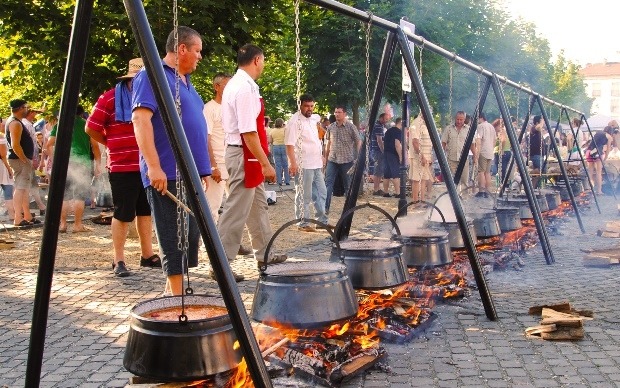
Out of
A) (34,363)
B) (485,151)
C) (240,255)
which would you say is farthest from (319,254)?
(485,151)

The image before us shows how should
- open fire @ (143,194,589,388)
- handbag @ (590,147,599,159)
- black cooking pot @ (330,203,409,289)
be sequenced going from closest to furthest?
open fire @ (143,194,589,388) → black cooking pot @ (330,203,409,289) → handbag @ (590,147,599,159)

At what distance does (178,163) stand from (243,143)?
3882 mm

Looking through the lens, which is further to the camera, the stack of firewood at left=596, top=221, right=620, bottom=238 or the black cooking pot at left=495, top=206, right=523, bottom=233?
the stack of firewood at left=596, top=221, right=620, bottom=238

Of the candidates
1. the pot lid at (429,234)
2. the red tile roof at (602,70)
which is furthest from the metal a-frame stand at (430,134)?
the red tile roof at (602,70)

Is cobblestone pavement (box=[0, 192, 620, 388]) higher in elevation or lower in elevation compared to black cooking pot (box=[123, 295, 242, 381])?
lower

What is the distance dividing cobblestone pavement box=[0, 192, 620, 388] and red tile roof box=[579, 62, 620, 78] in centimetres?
11975

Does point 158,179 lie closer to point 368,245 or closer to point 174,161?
point 174,161

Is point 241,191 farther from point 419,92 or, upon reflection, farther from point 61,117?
point 61,117

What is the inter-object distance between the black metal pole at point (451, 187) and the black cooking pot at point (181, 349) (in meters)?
3.21

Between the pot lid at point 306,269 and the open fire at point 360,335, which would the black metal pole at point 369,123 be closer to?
the open fire at point 360,335

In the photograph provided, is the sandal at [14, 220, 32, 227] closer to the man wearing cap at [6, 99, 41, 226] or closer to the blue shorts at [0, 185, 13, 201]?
the man wearing cap at [6, 99, 41, 226]

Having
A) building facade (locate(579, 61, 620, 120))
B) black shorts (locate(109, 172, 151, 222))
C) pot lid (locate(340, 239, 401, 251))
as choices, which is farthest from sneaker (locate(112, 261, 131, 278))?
building facade (locate(579, 61, 620, 120))

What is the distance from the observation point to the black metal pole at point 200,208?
113 inches

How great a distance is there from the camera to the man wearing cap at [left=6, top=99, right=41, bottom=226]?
1092 cm
